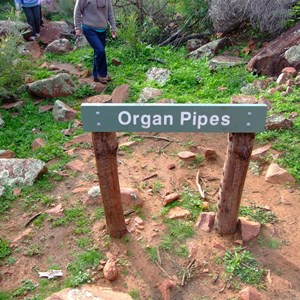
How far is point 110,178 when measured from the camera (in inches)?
113

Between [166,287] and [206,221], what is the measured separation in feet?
2.37

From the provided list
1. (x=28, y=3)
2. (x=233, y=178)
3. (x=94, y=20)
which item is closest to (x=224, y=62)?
(x=94, y=20)

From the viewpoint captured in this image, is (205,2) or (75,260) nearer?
(75,260)

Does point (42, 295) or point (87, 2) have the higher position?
point (87, 2)

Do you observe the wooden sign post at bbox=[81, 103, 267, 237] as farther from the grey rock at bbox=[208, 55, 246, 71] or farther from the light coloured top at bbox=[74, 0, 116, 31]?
the grey rock at bbox=[208, 55, 246, 71]

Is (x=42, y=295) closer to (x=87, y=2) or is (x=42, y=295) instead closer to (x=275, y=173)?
(x=275, y=173)

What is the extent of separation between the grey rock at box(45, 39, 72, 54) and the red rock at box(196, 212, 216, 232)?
21.5ft

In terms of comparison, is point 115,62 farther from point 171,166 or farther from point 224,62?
point 171,166

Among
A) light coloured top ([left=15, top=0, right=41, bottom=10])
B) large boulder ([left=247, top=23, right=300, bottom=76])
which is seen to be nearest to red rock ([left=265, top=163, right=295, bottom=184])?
large boulder ([left=247, top=23, right=300, bottom=76])

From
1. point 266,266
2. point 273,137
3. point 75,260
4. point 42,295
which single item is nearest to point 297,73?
point 273,137

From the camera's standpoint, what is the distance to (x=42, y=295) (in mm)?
2750

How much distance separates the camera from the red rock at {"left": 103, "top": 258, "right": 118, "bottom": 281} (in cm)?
281

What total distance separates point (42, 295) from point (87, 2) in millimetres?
4523

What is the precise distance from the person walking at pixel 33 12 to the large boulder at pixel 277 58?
217 inches
